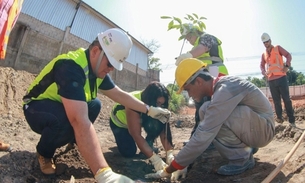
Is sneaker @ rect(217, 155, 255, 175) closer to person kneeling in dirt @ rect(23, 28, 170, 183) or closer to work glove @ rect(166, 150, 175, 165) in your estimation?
work glove @ rect(166, 150, 175, 165)

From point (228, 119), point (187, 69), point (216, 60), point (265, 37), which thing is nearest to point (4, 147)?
point (187, 69)

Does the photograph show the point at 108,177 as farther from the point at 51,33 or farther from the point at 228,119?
the point at 51,33

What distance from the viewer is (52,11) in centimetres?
1003

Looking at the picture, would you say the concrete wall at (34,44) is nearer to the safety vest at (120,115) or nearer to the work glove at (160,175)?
the safety vest at (120,115)

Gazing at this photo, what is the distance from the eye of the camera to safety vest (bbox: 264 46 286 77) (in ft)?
16.6

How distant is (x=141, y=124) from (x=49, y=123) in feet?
4.30

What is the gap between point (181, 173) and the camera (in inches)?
101

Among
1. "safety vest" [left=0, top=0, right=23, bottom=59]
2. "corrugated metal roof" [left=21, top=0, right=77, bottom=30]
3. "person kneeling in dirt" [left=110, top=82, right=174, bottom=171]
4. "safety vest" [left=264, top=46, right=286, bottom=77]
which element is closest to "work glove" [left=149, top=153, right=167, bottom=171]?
"person kneeling in dirt" [left=110, top=82, right=174, bottom=171]

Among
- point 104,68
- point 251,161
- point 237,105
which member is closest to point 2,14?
point 104,68

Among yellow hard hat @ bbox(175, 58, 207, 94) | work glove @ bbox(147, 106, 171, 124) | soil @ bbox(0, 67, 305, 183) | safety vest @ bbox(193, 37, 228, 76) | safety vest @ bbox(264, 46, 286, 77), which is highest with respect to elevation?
safety vest @ bbox(264, 46, 286, 77)

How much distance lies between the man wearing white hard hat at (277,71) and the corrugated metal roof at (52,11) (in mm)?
7944

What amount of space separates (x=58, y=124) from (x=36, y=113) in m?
0.26

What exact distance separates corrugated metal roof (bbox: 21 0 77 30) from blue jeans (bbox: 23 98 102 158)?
25.8 feet

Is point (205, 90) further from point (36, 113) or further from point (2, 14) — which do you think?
point (2, 14)
